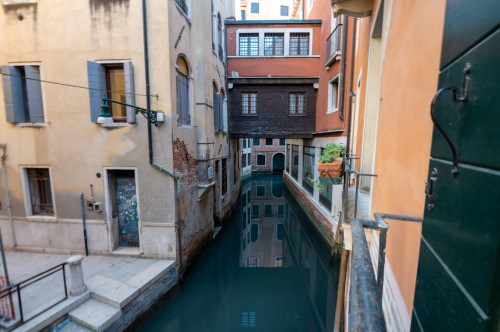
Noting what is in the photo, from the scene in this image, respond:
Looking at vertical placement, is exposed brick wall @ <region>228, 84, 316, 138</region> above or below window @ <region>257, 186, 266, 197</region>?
above

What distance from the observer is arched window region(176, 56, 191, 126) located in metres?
6.79

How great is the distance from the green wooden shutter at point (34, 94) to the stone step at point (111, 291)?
4678 mm

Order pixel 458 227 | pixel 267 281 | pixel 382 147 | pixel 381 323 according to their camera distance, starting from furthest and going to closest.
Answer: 1. pixel 267 281
2. pixel 382 147
3. pixel 458 227
4. pixel 381 323

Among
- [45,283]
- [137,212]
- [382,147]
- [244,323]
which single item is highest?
[382,147]

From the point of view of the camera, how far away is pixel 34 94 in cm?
627

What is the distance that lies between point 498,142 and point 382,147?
227 cm

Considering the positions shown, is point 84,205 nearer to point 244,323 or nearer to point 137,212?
point 137,212

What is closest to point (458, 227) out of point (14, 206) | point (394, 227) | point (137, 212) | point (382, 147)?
point (394, 227)

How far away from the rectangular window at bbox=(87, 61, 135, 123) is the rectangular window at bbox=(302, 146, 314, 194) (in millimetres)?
8626

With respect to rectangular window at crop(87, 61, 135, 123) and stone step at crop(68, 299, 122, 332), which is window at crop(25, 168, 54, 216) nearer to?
rectangular window at crop(87, 61, 135, 123)

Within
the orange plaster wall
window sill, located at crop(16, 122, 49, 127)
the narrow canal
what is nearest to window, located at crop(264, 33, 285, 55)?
the narrow canal

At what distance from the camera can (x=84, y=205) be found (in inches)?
253

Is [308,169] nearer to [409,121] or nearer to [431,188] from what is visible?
[409,121]

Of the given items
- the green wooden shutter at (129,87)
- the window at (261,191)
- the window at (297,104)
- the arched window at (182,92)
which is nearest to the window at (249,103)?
the window at (297,104)
